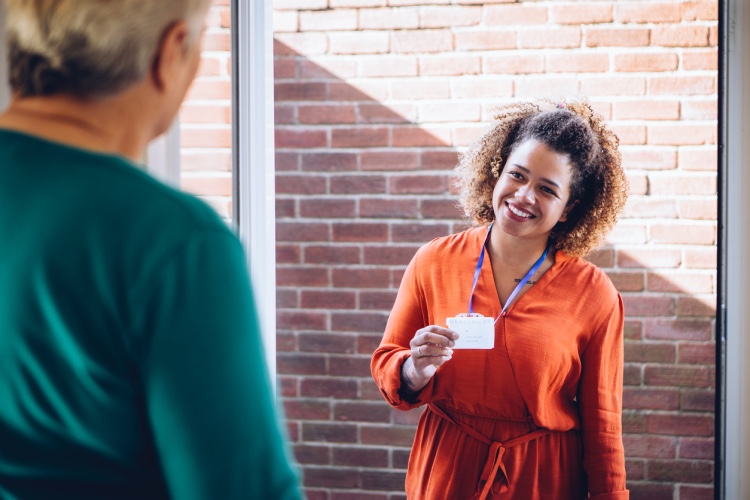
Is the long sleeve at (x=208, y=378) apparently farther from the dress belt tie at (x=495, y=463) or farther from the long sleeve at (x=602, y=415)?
the long sleeve at (x=602, y=415)

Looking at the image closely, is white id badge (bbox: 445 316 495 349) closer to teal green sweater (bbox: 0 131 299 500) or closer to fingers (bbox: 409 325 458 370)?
fingers (bbox: 409 325 458 370)

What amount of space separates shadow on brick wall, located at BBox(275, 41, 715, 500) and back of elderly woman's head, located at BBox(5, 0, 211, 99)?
207 centimetres

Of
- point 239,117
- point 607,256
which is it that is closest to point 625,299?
point 607,256

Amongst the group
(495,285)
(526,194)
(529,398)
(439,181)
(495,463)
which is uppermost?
(439,181)

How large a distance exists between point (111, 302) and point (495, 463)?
46.3 inches

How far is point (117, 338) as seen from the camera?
545mm

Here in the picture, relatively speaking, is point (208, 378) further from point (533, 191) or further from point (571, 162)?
point (571, 162)

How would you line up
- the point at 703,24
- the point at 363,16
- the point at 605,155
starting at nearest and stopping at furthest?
the point at 605,155
the point at 703,24
the point at 363,16

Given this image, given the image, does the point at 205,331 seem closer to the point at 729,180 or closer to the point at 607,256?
the point at 729,180

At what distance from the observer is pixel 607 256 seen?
2627 millimetres

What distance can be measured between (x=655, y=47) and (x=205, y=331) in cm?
243

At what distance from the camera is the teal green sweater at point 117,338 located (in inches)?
21.0

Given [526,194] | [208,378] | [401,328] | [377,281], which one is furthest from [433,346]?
[377,281]

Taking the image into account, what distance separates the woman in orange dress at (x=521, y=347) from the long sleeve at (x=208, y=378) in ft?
3.15
